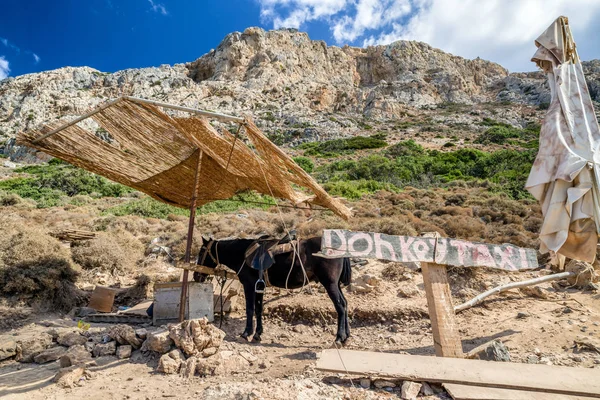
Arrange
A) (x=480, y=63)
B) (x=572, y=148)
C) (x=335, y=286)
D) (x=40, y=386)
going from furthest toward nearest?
(x=480, y=63), (x=335, y=286), (x=572, y=148), (x=40, y=386)

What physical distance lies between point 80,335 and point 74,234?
5.69 meters

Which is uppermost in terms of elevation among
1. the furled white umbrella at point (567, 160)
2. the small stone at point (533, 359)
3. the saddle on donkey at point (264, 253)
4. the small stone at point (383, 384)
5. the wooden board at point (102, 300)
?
the furled white umbrella at point (567, 160)

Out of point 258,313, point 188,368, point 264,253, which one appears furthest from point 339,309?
point 188,368

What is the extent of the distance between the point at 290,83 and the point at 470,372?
255 feet

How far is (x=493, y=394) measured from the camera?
10.1 ft

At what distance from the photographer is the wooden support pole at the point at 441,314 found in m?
3.89

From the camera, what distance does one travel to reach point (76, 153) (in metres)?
5.43

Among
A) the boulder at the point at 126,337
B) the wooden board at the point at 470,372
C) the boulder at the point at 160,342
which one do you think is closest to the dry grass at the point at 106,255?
the boulder at the point at 126,337

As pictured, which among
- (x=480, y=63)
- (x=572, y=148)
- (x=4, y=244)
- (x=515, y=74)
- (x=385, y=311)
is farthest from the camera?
(x=480, y=63)

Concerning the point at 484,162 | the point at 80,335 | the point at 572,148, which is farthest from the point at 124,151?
the point at 484,162

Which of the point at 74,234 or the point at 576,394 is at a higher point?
the point at 74,234

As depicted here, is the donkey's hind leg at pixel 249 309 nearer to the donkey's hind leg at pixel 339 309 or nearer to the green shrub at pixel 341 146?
the donkey's hind leg at pixel 339 309

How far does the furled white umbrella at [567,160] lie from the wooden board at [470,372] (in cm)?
126

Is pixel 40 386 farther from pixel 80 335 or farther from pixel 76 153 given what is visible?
pixel 76 153
